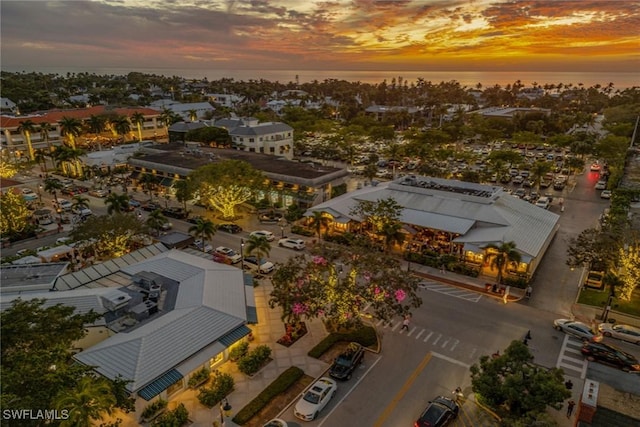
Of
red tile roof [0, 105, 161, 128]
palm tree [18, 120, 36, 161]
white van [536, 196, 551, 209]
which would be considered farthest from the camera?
red tile roof [0, 105, 161, 128]

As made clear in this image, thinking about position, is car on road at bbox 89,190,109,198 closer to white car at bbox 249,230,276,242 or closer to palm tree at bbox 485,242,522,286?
white car at bbox 249,230,276,242

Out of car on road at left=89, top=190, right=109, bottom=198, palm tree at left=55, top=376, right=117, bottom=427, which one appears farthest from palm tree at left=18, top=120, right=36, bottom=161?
palm tree at left=55, top=376, right=117, bottom=427

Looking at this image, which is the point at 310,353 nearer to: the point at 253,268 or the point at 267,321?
the point at 267,321

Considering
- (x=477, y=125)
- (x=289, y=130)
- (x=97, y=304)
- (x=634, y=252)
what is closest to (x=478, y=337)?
(x=634, y=252)

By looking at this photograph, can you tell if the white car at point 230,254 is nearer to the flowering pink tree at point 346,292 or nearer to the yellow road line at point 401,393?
the flowering pink tree at point 346,292

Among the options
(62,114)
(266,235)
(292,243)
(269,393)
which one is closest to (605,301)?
(269,393)

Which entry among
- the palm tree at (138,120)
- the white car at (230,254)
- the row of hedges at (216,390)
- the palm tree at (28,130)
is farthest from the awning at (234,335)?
the palm tree at (138,120)

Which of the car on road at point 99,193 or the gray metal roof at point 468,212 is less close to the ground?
the gray metal roof at point 468,212
